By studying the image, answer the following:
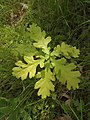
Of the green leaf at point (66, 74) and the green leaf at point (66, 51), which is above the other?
the green leaf at point (66, 51)

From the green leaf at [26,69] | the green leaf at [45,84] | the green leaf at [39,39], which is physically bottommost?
the green leaf at [45,84]

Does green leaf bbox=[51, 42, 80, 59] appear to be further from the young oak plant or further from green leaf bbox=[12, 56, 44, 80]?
green leaf bbox=[12, 56, 44, 80]

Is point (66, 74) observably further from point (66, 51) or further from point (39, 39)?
point (39, 39)

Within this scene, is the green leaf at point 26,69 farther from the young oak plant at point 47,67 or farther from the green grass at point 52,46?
the green grass at point 52,46

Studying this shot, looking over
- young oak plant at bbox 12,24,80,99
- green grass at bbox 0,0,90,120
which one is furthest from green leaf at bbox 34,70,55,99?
green grass at bbox 0,0,90,120

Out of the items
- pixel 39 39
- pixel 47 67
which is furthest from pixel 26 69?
pixel 39 39

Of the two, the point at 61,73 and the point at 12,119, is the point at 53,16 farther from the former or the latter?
the point at 12,119

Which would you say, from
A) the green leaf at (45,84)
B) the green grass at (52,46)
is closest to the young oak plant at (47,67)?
the green leaf at (45,84)

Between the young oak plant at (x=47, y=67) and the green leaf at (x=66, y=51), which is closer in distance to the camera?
the young oak plant at (x=47, y=67)
